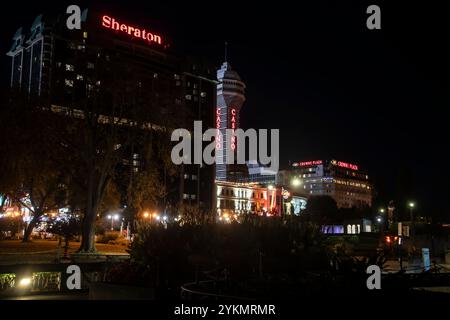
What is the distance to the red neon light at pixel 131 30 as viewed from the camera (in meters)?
121

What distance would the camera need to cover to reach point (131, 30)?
126500 mm

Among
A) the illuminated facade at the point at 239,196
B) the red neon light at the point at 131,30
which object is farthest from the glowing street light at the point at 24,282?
the illuminated facade at the point at 239,196

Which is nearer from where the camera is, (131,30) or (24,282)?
(24,282)

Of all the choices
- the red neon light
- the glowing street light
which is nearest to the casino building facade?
the red neon light

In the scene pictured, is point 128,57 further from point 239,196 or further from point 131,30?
point 239,196

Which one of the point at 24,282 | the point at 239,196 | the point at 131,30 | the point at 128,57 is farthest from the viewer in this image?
the point at 239,196

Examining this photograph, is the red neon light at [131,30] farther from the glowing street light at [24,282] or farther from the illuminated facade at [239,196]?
the glowing street light at [24,282]

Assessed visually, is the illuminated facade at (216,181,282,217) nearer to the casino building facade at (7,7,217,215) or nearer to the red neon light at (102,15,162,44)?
the casino building facade at (7,7,217,215)

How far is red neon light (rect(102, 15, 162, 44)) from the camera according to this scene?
397 ft

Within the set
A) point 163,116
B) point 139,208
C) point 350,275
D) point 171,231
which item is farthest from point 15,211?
point 350,275

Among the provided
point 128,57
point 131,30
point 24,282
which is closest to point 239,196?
point 128,57

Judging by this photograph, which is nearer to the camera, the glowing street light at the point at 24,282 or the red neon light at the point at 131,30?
the glowing street light at the point at 24,282

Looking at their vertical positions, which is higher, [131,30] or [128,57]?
[131,30]
